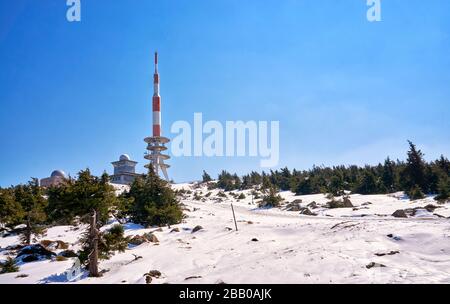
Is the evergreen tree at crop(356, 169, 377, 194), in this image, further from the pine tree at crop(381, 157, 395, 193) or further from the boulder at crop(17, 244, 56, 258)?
the boulder at crop(17, 244, 56, 258)

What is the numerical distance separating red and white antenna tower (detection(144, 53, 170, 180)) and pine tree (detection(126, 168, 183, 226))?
56052 mm

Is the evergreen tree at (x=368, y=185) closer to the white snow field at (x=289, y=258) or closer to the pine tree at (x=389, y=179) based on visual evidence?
the pine tree at (x=389, y=179)

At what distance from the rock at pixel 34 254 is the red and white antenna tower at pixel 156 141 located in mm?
68822

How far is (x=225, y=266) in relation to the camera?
16.7 metres

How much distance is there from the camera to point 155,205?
3656cm

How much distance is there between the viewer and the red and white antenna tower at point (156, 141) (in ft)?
309

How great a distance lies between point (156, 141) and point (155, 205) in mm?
65852

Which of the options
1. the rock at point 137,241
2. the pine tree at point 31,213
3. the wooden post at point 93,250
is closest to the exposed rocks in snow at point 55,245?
the pine tree at point 31,213

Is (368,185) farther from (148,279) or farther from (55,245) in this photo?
(148,279)

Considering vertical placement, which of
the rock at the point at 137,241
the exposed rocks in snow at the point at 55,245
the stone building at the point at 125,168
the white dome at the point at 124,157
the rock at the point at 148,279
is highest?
the white dome at the point at 124,157

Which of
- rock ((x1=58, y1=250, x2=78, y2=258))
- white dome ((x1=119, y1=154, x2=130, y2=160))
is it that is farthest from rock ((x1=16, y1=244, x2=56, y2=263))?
white dome ((x1=119, y1=154, x2=130, y2=160))
